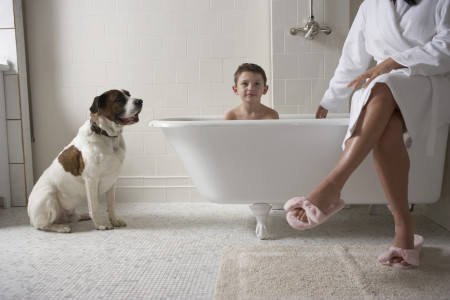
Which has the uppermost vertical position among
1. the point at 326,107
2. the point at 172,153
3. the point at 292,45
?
the point at 292,45

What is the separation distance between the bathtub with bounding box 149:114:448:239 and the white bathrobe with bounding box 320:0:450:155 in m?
0.27

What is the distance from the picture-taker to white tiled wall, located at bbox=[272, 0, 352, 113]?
2609 mm

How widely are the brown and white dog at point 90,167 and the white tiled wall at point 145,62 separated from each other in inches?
26.4

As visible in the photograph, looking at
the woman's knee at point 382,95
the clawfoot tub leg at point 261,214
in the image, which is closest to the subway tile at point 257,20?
the clawfoot tub leg at point 261,214

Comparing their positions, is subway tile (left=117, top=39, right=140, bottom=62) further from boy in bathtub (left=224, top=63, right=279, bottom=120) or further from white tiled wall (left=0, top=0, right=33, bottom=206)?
boy in bathtub (left=224, top=63, right=279, bottom=120)

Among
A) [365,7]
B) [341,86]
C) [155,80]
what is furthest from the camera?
[155,80]

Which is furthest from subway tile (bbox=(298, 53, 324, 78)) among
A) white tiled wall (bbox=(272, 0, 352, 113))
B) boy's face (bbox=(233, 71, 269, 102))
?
boy's face (bbox=(233, 71, 269, 102))

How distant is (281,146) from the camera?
73.8 inches

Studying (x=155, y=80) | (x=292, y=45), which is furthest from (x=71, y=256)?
(x=292, y=45)

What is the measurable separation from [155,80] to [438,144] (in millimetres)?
1851

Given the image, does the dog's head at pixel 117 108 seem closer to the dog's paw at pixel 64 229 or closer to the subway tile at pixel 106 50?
the dog's paw at pixel 64 229

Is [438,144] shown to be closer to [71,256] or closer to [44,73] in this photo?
[71,256]

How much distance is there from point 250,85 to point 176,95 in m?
0.73

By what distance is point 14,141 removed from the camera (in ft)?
9.14
